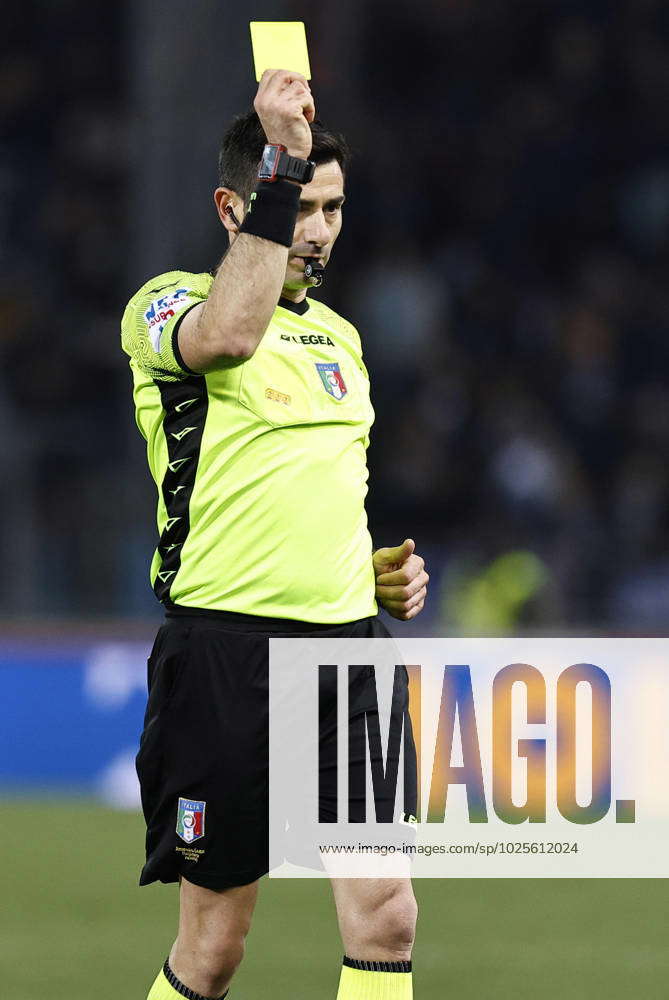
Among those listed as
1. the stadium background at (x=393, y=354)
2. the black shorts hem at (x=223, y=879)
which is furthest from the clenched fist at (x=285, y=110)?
the stadium background at (x=393, y=354)

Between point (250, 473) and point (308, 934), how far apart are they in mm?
2813

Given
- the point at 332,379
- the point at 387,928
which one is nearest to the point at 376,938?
the point at 387,928

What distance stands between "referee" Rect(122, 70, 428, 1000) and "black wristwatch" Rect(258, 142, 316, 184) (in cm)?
12

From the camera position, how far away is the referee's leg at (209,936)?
342cm

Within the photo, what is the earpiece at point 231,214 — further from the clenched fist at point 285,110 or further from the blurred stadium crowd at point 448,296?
the blurred stadium crowd at point 448,296

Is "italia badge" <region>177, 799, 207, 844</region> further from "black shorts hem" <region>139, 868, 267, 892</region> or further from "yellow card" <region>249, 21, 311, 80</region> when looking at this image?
"yellow card" <region>249, 21, 311, 80</region>

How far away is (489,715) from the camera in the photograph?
25.9 ft

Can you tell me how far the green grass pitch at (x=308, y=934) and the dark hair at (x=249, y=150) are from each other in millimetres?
2430

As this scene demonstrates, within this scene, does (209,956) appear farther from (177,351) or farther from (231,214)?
(231,214)

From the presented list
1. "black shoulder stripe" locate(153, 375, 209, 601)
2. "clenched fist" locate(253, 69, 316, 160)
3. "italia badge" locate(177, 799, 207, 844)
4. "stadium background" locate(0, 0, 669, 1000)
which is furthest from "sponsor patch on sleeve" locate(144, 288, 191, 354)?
"stadium background" locate(0, 0, 669, 1000)

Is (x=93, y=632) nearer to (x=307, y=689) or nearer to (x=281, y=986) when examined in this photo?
(x=281, y=986)

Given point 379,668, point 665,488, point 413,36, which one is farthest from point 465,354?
point 379,668

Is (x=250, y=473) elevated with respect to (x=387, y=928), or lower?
elevated

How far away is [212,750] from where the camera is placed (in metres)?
3.37
